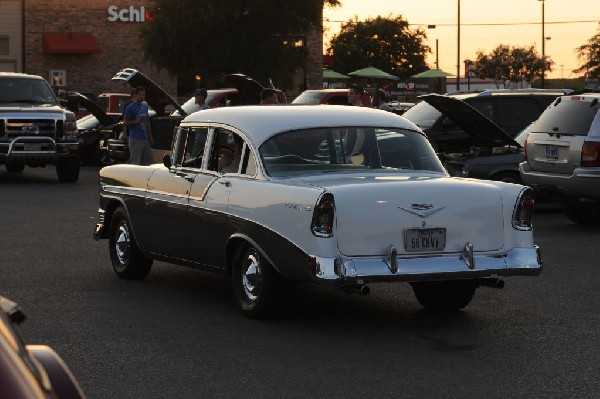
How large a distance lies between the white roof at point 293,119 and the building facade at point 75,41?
183 feet

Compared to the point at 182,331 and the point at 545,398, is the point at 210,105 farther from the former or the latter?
the point at 545,398

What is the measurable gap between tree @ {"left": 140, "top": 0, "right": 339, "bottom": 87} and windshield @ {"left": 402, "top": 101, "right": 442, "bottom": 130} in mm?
33016

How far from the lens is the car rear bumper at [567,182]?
55.0ft

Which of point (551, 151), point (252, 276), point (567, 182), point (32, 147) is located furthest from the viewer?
point (32, 147)

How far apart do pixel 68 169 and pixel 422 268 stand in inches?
743

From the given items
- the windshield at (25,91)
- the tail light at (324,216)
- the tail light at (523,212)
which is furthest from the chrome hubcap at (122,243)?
the windshield at (25,91)

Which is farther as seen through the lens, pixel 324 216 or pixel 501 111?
pixel 501 111

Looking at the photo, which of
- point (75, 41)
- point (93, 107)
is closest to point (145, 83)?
point (93, 107)

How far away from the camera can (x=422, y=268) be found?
905cm

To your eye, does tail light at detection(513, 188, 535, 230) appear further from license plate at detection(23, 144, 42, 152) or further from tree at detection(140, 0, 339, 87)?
tree at detection(140, 0, 339, 87)

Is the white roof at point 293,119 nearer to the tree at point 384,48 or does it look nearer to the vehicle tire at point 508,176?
the vehicle tire at point 508,176

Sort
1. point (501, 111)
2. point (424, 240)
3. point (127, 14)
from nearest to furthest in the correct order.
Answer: point (424, 240) → point (501, 111) → point (127, 14)

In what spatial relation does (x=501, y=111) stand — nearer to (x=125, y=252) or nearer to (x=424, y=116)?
(x=424, y=116)

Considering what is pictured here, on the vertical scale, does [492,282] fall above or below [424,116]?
below
